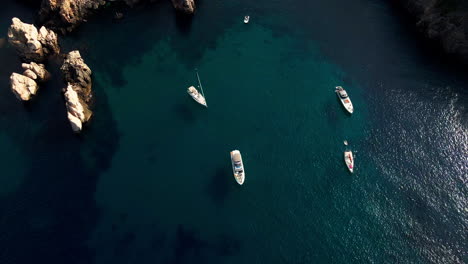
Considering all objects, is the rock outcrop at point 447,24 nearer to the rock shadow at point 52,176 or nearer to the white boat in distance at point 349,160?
the white boat in distance at point 349,160

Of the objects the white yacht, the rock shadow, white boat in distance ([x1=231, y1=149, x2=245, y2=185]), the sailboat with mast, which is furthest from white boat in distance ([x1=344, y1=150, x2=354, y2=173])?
the rock shadow

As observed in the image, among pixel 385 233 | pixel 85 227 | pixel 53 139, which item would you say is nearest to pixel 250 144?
pixel 385 233

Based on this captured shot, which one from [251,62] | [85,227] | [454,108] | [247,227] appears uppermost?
[454,108]

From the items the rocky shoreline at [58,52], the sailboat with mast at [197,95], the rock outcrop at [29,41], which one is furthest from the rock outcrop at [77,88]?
the sailboat with mast at [197,95]

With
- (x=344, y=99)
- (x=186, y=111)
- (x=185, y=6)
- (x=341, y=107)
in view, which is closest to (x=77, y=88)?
(x=186, y=111)

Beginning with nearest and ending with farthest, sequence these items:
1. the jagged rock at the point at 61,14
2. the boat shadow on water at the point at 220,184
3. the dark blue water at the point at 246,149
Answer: the dark blue water at the point at 246,149 < the boat shadow on water at the point at 220,184 < the jagged rock at the point at 61,14

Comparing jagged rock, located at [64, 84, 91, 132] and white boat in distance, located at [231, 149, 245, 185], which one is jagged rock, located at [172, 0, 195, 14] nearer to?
jagged rock, located at [64, 84, 91, 132]

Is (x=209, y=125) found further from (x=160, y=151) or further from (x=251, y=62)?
(x=251, y=62)
